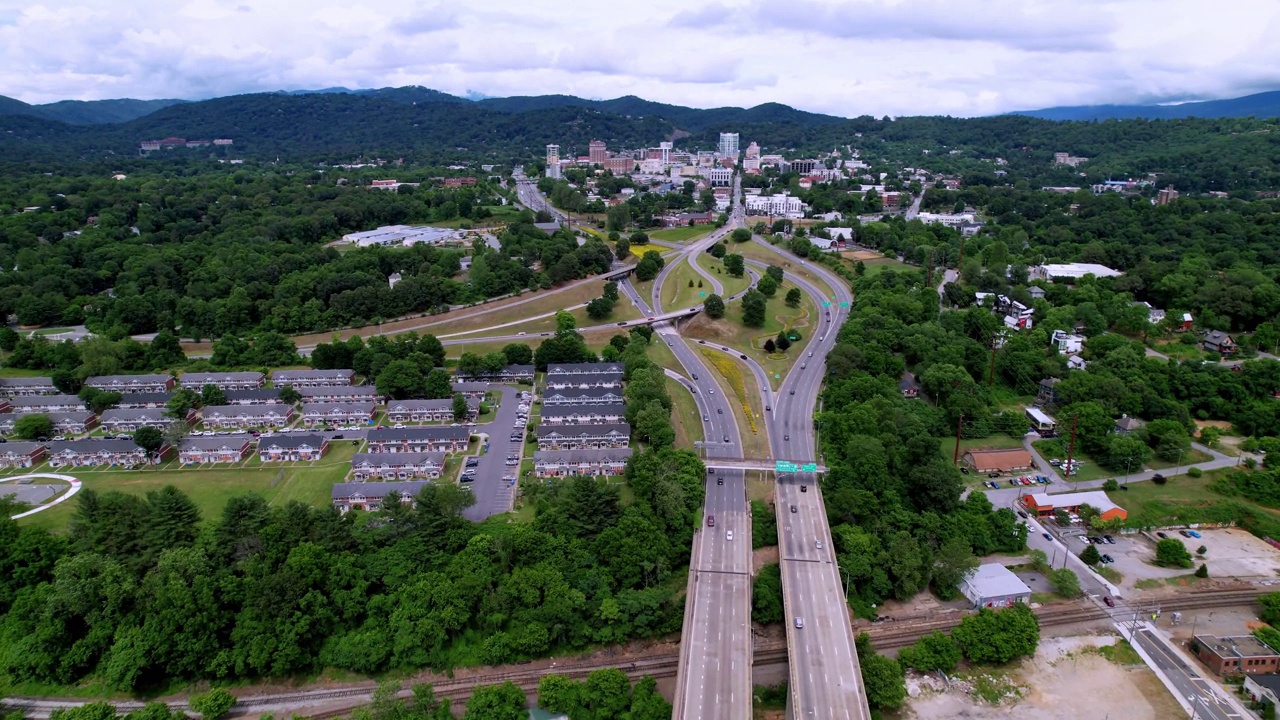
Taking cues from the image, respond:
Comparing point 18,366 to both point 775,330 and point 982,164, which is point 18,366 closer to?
point 775,330

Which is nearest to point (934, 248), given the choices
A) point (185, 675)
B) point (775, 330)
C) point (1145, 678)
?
point (775, 330)

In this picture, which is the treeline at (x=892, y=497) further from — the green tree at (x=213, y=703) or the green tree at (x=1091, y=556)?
the green tree at (x=213, y=703)

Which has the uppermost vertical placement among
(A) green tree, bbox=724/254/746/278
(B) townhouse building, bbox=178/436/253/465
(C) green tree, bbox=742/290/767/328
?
(A) green tree, bbox=724/254/746/278

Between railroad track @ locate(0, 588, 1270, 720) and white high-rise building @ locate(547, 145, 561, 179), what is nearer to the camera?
railroad track @ locate(0, 588, 1270, 720)

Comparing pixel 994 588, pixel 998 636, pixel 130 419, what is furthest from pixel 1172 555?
pixel 130 419

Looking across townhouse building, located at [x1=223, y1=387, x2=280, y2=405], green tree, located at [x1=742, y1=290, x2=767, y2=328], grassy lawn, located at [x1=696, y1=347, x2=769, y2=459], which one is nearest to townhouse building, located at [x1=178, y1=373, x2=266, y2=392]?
townhouse building, located at [x1=223, y1=387, x2=280, y2=405]

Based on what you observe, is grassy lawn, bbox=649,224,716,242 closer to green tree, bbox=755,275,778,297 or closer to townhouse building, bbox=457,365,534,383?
green tree, bbox=755,275,778,297
